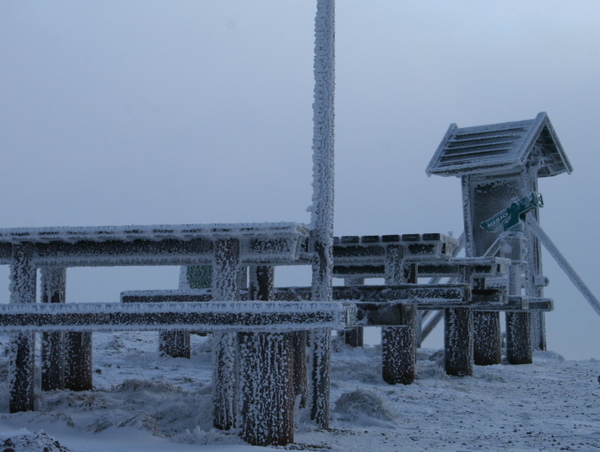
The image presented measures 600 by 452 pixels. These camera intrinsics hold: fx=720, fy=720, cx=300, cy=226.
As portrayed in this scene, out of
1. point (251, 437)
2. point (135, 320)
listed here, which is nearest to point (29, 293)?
point (135, 320)

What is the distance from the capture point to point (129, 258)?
8250 mm

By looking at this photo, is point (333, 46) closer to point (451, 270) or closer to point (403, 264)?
point (403, 264)

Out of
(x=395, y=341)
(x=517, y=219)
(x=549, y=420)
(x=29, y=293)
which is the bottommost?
(x=549, y=420)

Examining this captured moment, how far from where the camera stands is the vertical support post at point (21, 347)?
28.5 ft

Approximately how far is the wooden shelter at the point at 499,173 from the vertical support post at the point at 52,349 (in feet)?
42.2

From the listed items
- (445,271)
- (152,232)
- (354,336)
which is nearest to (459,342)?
(445,271)

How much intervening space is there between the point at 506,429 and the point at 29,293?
604 cm

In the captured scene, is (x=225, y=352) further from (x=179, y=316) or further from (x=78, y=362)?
(x=78, y=362)

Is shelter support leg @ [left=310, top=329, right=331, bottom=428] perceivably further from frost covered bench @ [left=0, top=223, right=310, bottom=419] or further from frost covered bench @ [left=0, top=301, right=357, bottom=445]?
frost covered bench @ [left=0, top=301, right=357, bottom=445]

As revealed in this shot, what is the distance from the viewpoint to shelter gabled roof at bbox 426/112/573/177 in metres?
20.2

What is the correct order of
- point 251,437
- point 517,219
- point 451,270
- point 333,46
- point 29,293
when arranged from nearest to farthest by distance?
point 251,437, point 333,46, point 29,293, point 451,270, point 517,219

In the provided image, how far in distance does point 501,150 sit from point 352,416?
13685 millimetres

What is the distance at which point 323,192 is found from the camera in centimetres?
794

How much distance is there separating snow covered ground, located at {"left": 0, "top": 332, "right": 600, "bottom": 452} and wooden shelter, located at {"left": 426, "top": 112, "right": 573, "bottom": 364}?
6.62 metres
